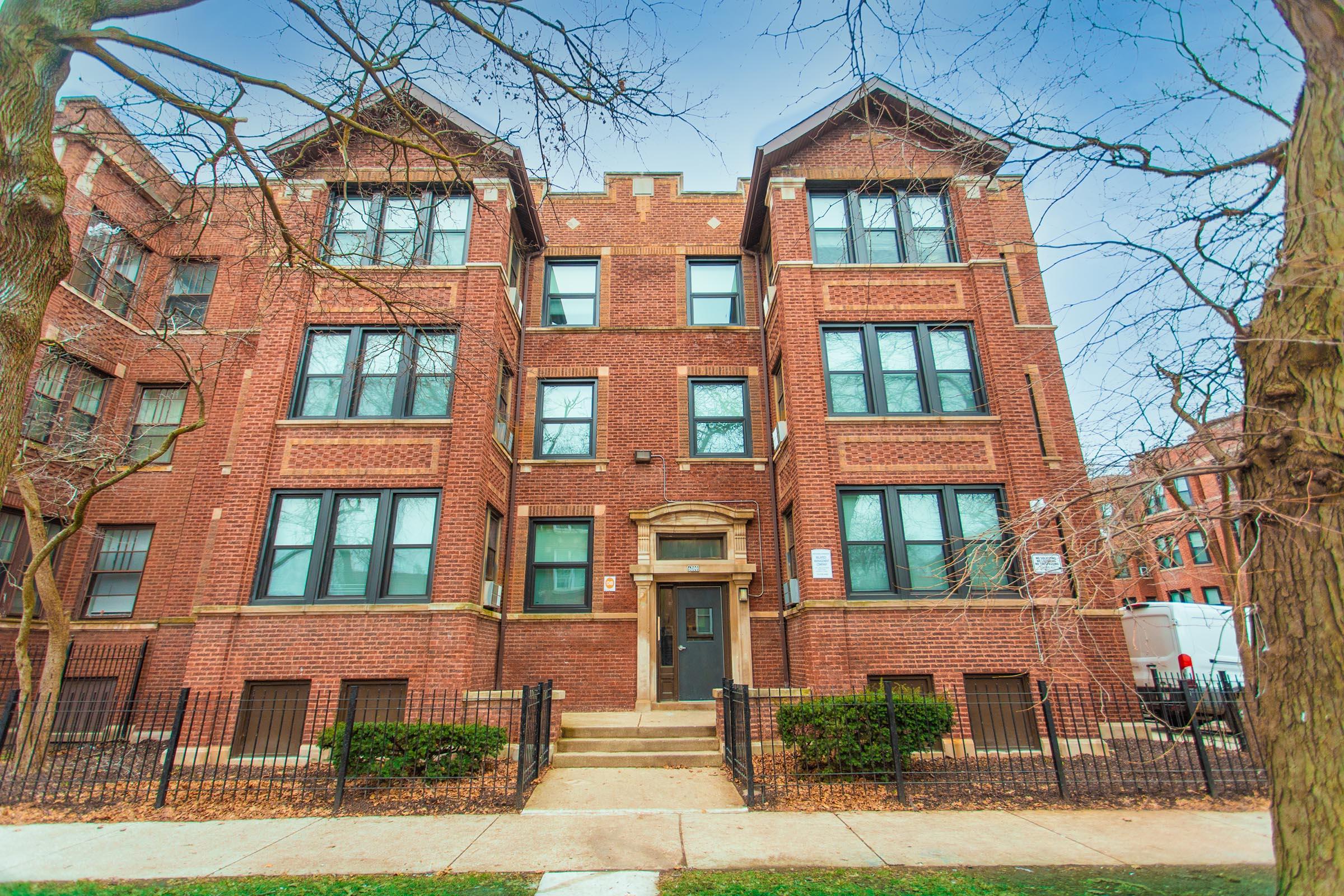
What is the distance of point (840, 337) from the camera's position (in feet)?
39.4

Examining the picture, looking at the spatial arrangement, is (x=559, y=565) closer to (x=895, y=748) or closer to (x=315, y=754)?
(x=315, y=754)

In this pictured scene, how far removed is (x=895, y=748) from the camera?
7227 millimetres

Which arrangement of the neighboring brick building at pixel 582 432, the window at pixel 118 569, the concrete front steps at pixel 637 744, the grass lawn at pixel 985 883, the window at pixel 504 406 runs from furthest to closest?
the window at pixel 118 569, the window at pixel 504 406, the neighboring brick building at pixel 582 432, the concrete front steps at pixel 637 744, the grass lawn at pixel 985 883

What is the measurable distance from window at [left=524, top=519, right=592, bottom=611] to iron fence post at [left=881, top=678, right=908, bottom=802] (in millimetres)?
6379

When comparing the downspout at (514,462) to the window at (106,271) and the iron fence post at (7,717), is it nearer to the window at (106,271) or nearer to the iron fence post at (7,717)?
the iron fence post at (7,717)

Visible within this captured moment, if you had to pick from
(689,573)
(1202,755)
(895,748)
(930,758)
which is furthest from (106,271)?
(1202,755)

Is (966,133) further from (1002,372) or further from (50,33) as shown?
(50,33)

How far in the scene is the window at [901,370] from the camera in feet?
38.1

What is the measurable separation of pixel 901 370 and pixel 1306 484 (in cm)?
887

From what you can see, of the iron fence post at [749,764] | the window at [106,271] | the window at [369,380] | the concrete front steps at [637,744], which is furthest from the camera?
the window at [106,271]

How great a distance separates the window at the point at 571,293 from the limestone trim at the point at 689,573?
486cm

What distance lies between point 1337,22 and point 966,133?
2838 millimetres

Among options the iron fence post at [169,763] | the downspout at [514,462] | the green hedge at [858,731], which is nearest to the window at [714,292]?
the downspout at [514,462]

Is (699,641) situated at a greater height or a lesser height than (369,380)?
lesser
